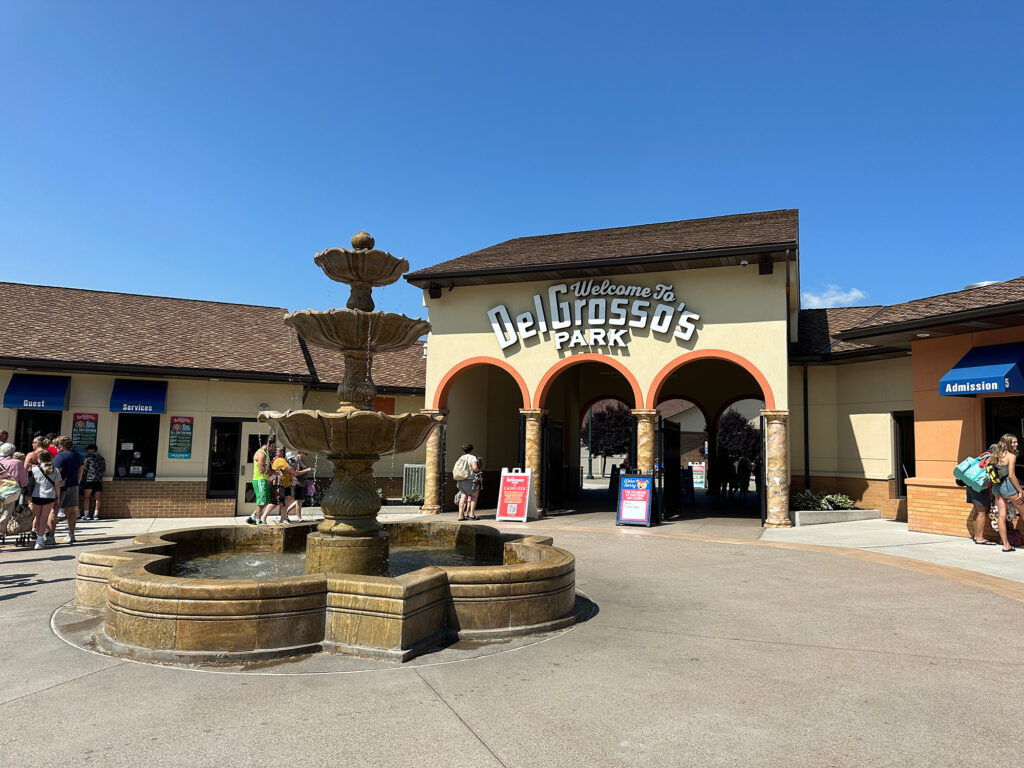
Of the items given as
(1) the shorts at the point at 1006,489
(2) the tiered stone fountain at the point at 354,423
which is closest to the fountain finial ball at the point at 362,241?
(2) the tiered stone fountain at the point at 354,423

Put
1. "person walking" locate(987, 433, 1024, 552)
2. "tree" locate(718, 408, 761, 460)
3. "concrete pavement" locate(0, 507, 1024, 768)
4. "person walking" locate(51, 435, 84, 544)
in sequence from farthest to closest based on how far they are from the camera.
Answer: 1. "tree" locate(718, 408, 761, 460)
2. "person walking" locate(51, 435, 84, 544)
3. "person walking" locate(987, 433, 1024, 552)
4. "concrete pavement" locate(0, 507, 1024, 768)

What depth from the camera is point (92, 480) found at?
14930mm

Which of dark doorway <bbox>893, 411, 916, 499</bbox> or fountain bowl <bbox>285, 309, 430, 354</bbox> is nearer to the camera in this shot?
fountain bowl <bbox>285, 309, 430, 354</bbox>

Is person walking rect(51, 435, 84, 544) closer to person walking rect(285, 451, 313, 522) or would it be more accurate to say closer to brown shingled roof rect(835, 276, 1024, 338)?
person walking rect(285, 451, 313, 522)

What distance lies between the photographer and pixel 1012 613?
668 cm

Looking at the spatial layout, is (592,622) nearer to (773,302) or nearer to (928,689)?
(928,689)

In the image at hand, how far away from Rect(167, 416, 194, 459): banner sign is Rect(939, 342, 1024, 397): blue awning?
54.2ft

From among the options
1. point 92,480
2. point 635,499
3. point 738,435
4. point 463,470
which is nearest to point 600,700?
point 635,499

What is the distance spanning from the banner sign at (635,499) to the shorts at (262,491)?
24.5 feet

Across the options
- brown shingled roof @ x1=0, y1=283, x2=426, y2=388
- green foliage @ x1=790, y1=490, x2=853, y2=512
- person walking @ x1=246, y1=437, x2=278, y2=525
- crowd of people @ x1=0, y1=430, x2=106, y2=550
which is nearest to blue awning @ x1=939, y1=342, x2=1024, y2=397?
green foliage @ x1=790, y1=490, x2=853, y2=512

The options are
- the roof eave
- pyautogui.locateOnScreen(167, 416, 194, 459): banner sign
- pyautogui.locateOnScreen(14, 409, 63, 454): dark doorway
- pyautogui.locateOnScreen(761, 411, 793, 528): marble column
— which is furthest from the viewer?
pyautogui.locateOnScreen(167, 416, 194, 459): banner sign

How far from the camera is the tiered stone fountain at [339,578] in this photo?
490cm

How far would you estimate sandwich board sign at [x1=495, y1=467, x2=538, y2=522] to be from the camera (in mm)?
15766

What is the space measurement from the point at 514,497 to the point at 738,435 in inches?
1476
